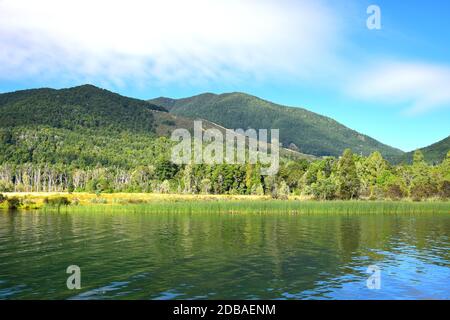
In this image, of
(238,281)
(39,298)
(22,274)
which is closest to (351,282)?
(238,281)

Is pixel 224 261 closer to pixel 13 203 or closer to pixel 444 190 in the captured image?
pixel 13 203

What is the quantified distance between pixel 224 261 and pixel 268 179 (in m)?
110

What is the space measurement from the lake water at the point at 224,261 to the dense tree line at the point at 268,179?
55.6 meters

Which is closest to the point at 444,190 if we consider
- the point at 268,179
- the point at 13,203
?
the point at 268,179

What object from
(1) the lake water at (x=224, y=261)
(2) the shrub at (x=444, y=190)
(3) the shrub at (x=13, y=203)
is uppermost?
(2) the shrub at (x=444, y=190)

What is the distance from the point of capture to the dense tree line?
10556 cm

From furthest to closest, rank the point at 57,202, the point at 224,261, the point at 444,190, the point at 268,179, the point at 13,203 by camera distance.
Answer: the point at 268,179
the point at 444,190
the point at 13,203
the point at 57,202
the point at 224,261

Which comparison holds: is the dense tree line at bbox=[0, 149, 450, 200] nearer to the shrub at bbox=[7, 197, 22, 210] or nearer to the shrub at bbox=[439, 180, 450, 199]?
the shrub at bbox=[439, 180, 450, 199]

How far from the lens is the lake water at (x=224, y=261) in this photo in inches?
864

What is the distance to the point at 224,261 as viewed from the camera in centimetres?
2983

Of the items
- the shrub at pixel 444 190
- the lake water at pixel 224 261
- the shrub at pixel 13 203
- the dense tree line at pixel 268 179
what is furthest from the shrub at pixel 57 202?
the shrub at pixel 444 190

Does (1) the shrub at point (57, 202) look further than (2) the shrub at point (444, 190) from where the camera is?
No

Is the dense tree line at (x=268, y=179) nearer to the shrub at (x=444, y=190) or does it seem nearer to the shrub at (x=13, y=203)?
the shrub at (x=444, y=190)
